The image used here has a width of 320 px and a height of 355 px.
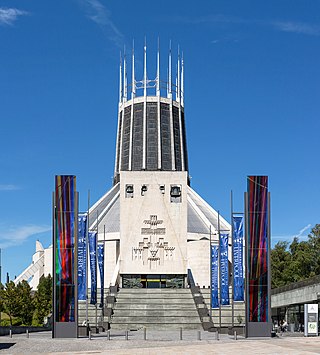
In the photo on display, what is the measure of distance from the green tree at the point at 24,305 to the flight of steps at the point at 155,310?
8509mm

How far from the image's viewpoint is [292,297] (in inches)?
2121

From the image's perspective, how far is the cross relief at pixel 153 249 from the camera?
2667 inches

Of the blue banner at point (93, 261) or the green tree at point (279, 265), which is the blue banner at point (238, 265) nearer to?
the blue banner at point (93, 261)

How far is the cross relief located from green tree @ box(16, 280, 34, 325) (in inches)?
408

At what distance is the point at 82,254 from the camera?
4397 cm

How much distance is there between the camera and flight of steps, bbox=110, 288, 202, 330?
173 feet

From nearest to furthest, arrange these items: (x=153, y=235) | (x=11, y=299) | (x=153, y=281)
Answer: (x=11, y=299), (x=153, y=235), (x=153, y=281)

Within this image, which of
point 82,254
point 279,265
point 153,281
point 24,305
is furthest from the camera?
point 279,265

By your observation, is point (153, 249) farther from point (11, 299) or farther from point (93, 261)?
point (93, 261)

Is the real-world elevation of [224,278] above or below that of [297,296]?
Result: above

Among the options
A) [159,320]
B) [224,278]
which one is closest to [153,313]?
[159,320]

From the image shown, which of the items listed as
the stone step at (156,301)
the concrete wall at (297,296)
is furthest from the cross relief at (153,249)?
the concrete wall at (297,296)

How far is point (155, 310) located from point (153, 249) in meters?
13.0

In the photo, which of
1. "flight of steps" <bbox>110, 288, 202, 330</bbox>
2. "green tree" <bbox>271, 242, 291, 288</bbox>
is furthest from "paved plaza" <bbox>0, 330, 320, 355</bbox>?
"green tree" <bbox>271, 242, 291, 288</bbox>
